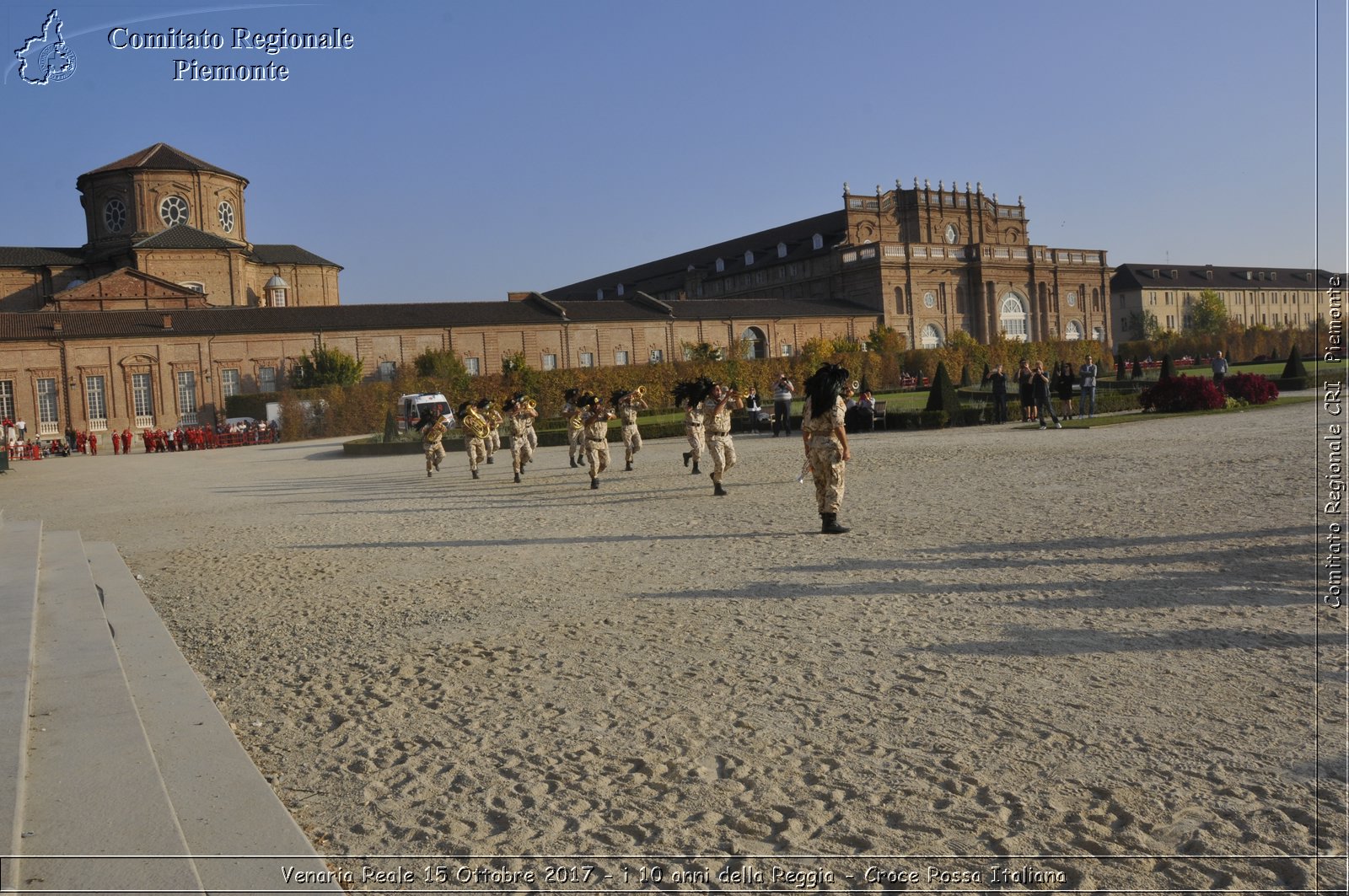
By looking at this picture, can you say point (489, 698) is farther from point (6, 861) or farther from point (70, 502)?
point (70, 502)

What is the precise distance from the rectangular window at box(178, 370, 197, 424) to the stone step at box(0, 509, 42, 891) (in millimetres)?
43198

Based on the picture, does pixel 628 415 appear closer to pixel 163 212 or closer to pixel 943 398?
pixel 943 398

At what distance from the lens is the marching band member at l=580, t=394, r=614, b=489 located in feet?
51.9

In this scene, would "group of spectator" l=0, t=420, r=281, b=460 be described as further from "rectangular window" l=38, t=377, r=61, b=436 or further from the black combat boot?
the black combat boot

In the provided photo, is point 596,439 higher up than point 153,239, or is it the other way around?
point 153,239

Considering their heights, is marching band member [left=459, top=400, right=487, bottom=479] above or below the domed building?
below

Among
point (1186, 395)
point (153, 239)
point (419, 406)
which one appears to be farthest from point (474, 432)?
point (153, 239)

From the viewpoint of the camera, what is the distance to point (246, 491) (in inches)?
762

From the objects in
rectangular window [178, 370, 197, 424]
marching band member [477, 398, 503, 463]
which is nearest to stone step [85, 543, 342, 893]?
marching band member [477, 398, 503, 463]

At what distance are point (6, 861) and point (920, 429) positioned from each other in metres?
24.1

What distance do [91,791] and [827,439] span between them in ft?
24.0

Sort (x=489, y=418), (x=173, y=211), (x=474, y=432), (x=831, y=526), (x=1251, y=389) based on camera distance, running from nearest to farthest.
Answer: (x=831, y=526)
(x=474, y=432)
(x=489, y=418)
(x=1251, y=389)
(x=173, y=211)

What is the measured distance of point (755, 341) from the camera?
61.5 m

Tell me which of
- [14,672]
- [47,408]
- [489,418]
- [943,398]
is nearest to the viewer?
[14,672]
